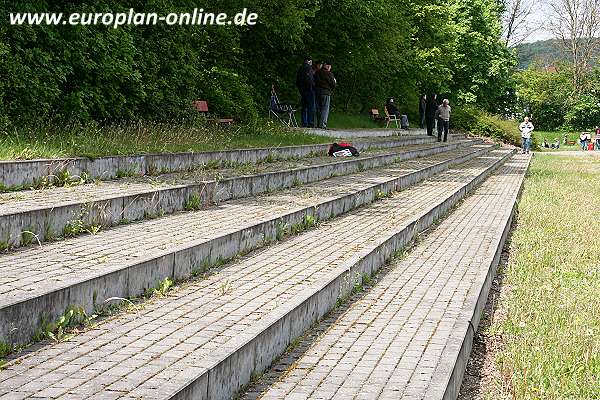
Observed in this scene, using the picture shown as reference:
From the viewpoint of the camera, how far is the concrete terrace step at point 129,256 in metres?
4.89

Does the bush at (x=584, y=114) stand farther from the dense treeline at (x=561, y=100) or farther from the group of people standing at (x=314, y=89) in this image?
the group of people standing at (x=314, y=89)

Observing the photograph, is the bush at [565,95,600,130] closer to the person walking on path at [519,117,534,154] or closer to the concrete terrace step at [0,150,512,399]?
the person walking on path at [519,117,534,154]

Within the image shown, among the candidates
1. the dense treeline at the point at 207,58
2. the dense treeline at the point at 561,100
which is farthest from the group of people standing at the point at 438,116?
the dense treeline at the point at 561,100

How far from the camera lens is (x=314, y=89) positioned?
2608cm

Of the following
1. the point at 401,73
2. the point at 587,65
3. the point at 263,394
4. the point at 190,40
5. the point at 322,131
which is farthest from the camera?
the point at 587,65

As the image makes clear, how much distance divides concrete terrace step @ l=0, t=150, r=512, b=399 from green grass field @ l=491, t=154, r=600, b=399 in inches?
54.1

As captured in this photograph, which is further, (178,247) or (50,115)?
(50,115)

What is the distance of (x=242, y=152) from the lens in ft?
47.8

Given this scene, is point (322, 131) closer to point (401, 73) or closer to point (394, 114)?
point (394, 114)

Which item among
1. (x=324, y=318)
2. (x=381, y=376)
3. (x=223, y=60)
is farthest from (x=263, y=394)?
(x=223, y=60)

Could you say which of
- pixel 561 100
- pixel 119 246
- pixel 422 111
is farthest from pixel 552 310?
pixel 561 100

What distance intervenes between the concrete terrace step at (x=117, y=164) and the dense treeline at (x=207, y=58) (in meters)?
2.70

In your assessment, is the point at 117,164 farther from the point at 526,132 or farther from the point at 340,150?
the point at 526,132

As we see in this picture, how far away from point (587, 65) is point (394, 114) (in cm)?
6182
